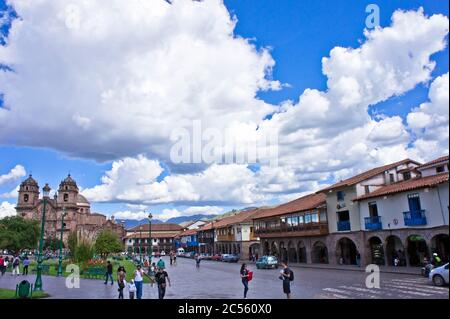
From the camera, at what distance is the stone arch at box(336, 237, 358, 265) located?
131 ft

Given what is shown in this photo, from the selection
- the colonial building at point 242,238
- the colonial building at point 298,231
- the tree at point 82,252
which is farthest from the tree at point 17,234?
the colonial building at point 298,231

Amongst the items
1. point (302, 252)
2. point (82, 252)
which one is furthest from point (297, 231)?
point (82, 252)

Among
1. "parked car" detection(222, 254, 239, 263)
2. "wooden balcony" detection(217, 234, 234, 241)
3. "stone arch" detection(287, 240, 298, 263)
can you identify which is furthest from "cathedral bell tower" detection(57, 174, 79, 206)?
"stone arch" detection(287, 240, 298, 263)

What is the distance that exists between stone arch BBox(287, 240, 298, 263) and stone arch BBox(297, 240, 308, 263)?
0.68 metres

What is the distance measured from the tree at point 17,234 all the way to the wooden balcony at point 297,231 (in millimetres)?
46573

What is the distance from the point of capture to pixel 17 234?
71.6m

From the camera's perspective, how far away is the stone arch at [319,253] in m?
44.2

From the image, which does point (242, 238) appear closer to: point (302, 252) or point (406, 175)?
point (302, 252)

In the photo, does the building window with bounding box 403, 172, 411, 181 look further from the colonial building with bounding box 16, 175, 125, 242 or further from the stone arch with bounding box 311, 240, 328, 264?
the colonial building with bounding box 16, 175, 125, 242

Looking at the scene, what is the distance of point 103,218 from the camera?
147 meters

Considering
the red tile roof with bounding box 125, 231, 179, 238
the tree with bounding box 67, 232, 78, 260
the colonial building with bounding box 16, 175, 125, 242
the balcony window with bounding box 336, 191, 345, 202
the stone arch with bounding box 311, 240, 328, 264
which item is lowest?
the stone arch with bounding box 311, 240, 328, 264

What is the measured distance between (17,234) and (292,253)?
5256cm
